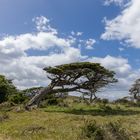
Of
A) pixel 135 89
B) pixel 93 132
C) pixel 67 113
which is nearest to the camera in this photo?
pixel 93 132

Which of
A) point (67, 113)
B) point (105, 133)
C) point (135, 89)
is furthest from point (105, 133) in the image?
point (135, 89)

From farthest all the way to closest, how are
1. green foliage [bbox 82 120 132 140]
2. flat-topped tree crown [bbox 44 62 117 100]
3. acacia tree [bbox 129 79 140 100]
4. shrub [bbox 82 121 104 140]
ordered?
acacia tree [bbox 129 79 140 100]
flat-topped tree crown [bbox 44 62 117 100]
shrub [bbox 82 121 104 140]
green foliage [bbox 82 120 132 140]

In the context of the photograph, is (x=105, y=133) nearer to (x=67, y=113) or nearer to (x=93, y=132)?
(x=93, y=132)

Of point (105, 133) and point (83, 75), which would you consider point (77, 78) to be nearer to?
point (83, 75)

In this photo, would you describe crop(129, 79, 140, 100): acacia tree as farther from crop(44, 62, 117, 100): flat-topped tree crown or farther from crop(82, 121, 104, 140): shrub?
crop(82, 121, 104, 140): shrub

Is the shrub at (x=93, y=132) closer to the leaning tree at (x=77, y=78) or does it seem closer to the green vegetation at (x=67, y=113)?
the green vegetation at (x=67, y=113)

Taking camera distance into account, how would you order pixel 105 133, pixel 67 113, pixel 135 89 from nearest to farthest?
pixel 105 133
pixel 67 113
pixel 135 89

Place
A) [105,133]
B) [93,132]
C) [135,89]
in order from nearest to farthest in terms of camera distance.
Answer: [105,133] → [93,132] → [135,89]


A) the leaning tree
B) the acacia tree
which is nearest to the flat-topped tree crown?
the leaning tree

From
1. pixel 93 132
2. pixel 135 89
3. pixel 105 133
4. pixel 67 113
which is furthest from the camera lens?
pixel 135 89

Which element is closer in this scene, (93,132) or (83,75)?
(93,132)

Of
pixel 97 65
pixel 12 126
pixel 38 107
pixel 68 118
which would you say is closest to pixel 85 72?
pixel 97 65

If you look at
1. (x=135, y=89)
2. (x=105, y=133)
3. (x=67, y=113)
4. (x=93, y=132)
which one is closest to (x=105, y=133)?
(x=105, y=133)

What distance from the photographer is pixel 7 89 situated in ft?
188
